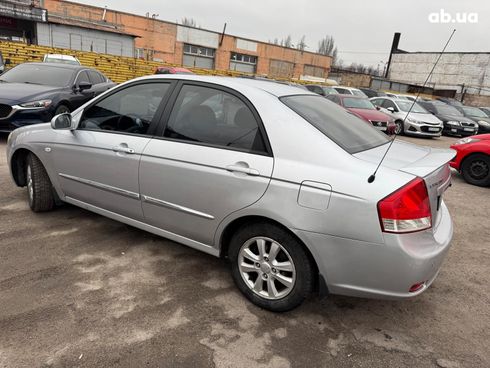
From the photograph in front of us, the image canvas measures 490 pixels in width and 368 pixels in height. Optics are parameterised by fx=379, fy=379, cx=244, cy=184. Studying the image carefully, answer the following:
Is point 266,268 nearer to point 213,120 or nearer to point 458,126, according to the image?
point 213,120

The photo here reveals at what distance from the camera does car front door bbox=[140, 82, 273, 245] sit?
2551 millimetres

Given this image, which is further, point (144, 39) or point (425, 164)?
point (144, 39)

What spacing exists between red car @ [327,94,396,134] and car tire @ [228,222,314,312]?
10265mm

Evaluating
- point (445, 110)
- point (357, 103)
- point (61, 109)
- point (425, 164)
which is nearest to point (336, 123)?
point (425, 164)

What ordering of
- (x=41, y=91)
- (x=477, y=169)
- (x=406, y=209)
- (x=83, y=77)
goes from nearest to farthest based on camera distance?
1. (x=406, y=209)
2. (x=477, y=169)
3. (x=41, y=91)
4. (x=83, y=77)

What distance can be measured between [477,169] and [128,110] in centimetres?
657

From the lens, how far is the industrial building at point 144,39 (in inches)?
1101

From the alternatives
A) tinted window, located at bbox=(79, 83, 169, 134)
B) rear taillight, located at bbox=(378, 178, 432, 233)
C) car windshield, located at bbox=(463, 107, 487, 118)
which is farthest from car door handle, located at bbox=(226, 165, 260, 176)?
car windshield, located at bbox=(463, 107, 487, 118)

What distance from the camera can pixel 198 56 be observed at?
135 ft

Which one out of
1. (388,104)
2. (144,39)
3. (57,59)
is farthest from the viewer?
(144,39)

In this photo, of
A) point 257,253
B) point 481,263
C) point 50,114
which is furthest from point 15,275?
point 50,114

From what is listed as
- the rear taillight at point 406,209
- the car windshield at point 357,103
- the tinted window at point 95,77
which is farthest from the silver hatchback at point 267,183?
the car windshield at point 357,103

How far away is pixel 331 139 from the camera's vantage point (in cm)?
247

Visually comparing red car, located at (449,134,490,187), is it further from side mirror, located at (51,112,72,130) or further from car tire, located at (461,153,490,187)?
side mirror, located at (51,112,72,130)
